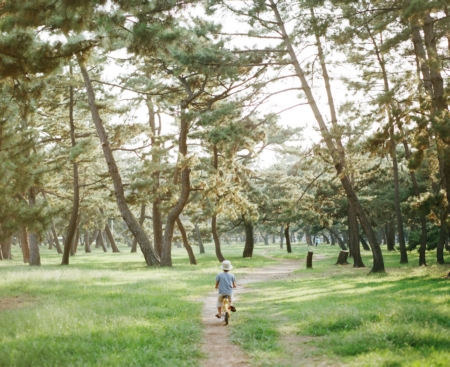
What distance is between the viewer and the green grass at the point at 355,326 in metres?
6.39

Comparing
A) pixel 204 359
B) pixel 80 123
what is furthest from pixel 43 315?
pixel 80 123

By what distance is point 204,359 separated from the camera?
684 centimetres

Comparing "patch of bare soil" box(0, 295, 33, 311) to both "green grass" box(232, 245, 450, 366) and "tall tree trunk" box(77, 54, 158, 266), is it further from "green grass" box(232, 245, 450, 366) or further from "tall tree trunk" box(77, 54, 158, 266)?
"tall tree trunk" box(77, 54, 158, 266)

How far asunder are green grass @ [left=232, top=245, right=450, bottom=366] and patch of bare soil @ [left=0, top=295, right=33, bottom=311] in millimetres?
6014

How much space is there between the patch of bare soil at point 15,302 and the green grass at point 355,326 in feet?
19.7

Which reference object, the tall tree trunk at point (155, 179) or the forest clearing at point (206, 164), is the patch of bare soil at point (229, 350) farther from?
the tall tree trunk at point (155, 179)

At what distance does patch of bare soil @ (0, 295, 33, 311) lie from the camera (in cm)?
1147

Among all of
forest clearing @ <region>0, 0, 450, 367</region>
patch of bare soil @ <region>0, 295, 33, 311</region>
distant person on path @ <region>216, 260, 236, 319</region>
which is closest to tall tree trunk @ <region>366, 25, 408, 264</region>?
forest clearing @ <region>0, 0, 450, 367</region>

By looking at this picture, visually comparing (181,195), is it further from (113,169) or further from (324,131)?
(324,131)

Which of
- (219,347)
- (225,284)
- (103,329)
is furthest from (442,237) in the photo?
(103,329)

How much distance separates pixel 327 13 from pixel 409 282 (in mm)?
10491

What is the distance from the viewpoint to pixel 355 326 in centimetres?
819

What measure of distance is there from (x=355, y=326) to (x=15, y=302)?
9.49 meters

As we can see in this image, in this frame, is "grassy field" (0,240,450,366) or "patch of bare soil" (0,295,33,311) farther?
"patch of bare soil" (0,295,33,311)
